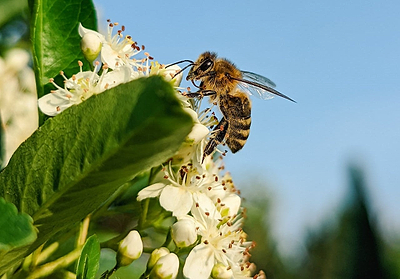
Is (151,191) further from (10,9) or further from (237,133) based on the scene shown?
(10,9)

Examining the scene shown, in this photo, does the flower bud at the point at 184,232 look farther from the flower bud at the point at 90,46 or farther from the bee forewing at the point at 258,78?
the bee forewing at the point at 258,78

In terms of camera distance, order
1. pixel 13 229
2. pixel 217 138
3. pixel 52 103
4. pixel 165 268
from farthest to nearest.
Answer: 1. pixel 217 138
2. pixel 165 268
3. pixel 52 103
4. pixel 13 229

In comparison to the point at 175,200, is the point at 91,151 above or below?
above

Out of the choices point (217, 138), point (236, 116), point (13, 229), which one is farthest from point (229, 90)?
point (13, 229)

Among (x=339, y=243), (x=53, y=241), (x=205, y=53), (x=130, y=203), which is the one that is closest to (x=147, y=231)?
(x=130, y=203)

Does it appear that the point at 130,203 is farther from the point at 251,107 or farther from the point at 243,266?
the point at 251,107

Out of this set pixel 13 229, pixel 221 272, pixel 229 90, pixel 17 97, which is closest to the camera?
pixel 13 229
